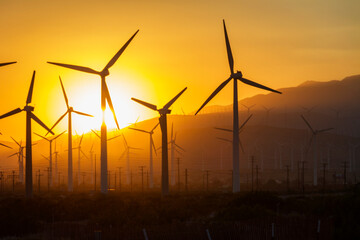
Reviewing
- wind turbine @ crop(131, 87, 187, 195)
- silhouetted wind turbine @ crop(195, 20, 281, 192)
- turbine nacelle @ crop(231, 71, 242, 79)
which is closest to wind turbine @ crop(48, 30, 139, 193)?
wind turbine @ crop(131, 87, 187, 195)

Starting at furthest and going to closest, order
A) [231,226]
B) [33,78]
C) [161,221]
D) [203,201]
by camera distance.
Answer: [33,78] < [203,201] < [161,221] < [231,226]

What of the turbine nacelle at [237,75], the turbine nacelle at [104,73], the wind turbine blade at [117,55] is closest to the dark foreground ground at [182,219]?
the turbine nacelle at [104,73]

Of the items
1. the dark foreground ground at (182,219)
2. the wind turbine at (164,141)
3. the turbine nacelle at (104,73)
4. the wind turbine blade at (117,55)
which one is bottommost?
the dark foreground ground at (182,219)

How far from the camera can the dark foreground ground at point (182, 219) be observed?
122ft

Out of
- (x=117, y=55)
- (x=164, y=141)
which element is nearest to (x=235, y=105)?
(x=164, y=141)

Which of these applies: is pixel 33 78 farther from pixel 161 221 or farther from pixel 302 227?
pixel 302 227

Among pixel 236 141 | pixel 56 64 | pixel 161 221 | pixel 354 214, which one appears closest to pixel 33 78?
Result: pixel 56 64

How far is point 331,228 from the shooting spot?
38094 mm

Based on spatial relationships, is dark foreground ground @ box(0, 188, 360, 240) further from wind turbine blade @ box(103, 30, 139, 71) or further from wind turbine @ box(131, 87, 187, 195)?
wind turbine blade @ box(103, 30, 139, 71)

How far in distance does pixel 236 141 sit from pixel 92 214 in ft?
85.2

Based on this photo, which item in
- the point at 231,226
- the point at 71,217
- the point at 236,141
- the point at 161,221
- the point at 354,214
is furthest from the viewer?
the point at 236,141

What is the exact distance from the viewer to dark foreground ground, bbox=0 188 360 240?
37062mm

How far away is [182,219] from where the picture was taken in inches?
2156

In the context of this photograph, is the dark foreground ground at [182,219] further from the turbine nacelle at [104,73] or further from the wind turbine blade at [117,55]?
the wind turbine blade at [117,55]
